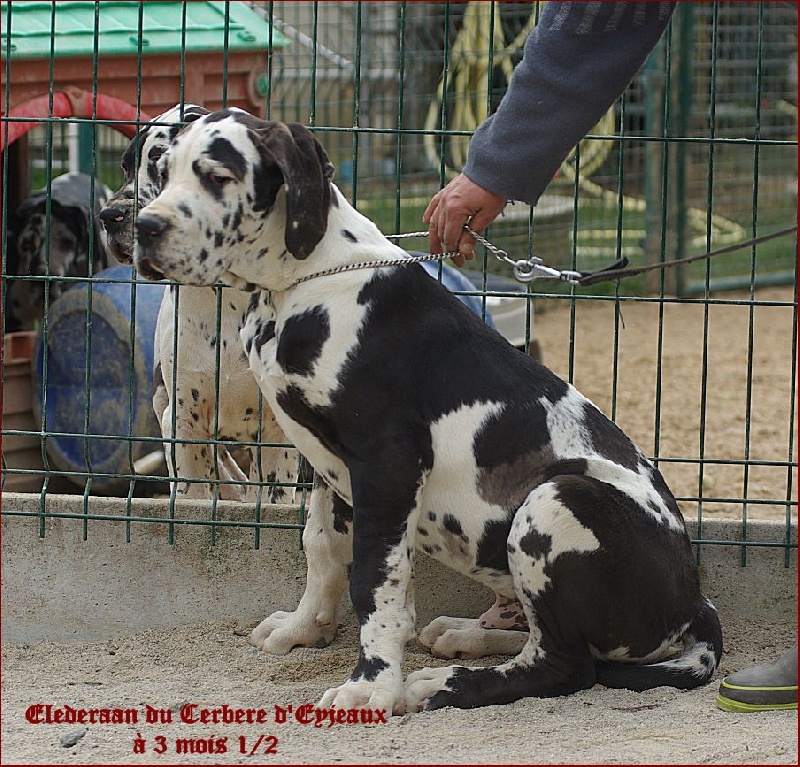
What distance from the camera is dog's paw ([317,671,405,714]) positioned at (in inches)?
134

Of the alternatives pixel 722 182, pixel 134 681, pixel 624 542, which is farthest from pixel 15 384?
pixel 722 182

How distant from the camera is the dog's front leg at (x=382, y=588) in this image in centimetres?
348

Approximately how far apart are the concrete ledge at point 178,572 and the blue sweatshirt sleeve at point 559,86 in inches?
57.2

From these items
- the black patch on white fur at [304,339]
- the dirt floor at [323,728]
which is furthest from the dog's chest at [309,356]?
the dirt floor at [323,728]

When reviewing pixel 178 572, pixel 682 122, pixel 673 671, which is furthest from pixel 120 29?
pixel 682 122

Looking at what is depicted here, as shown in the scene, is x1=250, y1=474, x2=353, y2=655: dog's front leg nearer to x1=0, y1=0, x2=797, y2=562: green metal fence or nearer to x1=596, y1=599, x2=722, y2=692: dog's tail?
x1=596, y1=599, x2=722, y2=692: dog's tail

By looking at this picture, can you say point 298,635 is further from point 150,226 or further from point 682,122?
point 682,122

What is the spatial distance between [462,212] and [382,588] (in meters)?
1.07

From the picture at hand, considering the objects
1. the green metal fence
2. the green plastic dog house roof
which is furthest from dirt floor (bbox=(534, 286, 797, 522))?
the green plastic dog house roof

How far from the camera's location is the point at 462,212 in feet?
11.9

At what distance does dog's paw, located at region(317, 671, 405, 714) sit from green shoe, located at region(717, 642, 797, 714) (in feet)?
2.94

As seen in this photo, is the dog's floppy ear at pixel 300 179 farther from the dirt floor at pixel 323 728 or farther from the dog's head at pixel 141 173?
the dirt floor at pixel 323 728

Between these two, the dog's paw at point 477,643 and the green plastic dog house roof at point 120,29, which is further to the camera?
the green plastic dog house roof at point 120,29

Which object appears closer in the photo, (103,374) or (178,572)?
(178,572)
